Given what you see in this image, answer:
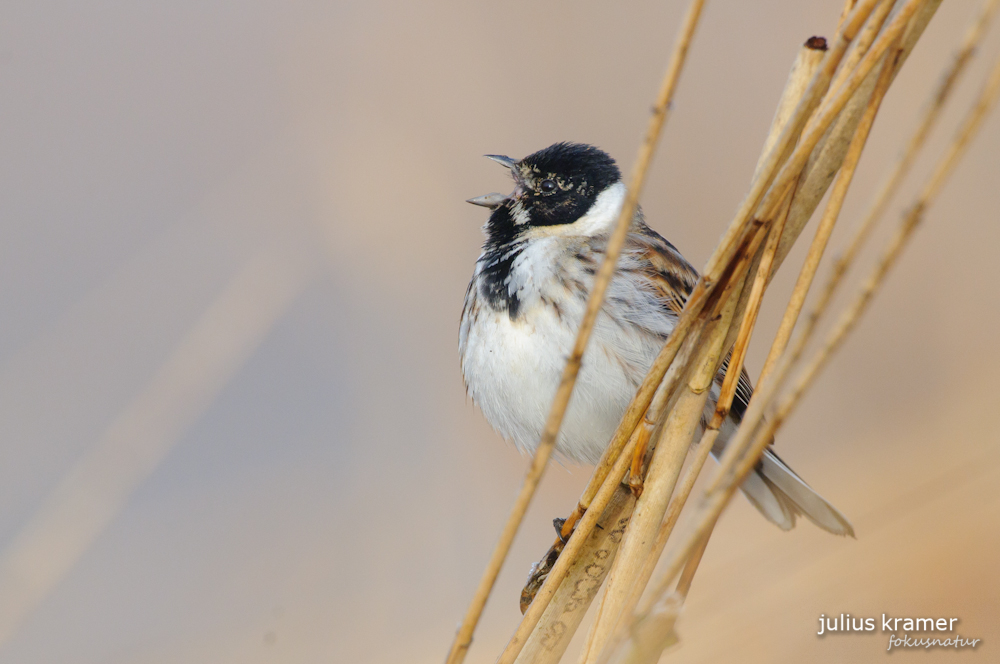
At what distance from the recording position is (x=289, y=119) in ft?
13.0

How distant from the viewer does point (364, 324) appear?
3.41 metres

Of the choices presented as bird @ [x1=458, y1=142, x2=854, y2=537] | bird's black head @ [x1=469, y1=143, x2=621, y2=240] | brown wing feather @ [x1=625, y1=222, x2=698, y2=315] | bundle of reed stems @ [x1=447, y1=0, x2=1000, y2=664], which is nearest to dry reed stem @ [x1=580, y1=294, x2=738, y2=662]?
bundle of reed stems @ [x1=447, y1=0, x2=1000, y2=664]

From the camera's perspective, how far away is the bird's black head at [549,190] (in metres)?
2.61

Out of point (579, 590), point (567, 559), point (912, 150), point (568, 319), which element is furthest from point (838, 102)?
point (568, 319)

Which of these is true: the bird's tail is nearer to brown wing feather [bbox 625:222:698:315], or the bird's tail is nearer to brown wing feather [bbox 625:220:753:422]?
brown wing feather [bbox 625:220:753:422]

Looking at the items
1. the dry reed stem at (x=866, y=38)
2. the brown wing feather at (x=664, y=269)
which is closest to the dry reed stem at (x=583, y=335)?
the dry reed stem at (x=866, y=38)

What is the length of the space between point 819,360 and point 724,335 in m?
0.26

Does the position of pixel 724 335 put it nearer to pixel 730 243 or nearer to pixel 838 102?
pixel 730 243

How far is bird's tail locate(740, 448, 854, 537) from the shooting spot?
90.0 inches

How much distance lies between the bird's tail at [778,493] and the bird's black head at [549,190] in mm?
885

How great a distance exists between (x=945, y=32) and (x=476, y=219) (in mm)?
1963

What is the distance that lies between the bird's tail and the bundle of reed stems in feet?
3.33

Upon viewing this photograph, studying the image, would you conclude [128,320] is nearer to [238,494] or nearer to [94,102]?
[238,494]

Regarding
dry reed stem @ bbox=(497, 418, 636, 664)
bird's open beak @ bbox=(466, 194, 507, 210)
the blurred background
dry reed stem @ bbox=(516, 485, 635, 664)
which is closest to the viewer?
dry reed stem @ bbox=(497, 418, 636, 664)
